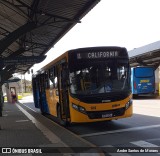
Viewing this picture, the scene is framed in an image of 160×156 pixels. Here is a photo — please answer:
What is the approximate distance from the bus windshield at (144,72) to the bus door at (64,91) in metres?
21.9

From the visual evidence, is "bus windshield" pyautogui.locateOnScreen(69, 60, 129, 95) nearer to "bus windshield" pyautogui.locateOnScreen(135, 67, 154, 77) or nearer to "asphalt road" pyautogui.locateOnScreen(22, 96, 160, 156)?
"asphalt road" pyautogui.locateOnScreen(22, 96, 160, 156)

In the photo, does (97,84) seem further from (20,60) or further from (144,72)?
(144,72)

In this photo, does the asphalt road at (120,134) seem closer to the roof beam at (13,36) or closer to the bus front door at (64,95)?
the bus front door at (64,95)

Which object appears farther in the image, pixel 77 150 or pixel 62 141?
pixel 62 141

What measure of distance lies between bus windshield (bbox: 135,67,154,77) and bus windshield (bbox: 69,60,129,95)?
2273 cm

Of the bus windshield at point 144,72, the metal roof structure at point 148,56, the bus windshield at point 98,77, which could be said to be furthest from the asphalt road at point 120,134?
the bus windshield at point 144,72

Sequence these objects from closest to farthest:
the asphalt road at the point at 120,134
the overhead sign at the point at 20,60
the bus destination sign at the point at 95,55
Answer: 1. the asphalt road at the point at 120,134
2. the bus destination sign at the point at 95,55
3. the overhead sign at the point at 20,60

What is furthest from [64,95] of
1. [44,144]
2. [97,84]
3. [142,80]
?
[142,80]

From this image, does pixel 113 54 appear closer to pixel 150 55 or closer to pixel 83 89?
pixel 83 89

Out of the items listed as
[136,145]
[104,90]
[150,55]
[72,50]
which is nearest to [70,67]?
[72,50]

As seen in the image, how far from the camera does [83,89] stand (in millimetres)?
12414

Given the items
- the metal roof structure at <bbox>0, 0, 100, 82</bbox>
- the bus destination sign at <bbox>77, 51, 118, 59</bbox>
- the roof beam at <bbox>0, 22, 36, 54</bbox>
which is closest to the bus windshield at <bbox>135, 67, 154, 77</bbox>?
the metal roof structure at <bbox>0, 0, 100, 82</bbox>

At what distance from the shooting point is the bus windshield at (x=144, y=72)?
3522 centimetres

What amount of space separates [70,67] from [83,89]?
0.90 meters
